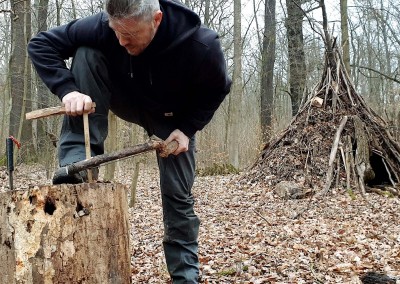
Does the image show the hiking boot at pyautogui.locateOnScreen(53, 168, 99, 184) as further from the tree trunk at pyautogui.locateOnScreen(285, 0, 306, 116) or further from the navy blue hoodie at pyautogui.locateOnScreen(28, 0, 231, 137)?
the tree trunk at pyautogui.locateOnScreen(285, 0, 306, 116)

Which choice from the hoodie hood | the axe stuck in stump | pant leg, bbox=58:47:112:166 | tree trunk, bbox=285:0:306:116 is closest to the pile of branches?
tree trunk, bbox=285:0:306:116

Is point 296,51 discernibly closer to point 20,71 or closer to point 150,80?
point 20,71

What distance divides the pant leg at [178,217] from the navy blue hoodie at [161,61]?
229 millimetres

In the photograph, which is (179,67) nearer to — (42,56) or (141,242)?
(42,56)

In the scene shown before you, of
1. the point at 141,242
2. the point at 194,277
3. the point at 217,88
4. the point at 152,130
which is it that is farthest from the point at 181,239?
the point at 141,242

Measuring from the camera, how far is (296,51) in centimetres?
1487

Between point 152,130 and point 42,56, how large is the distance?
843 mm

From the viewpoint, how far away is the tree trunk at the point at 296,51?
14.1 metres

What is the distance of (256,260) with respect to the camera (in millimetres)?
4098

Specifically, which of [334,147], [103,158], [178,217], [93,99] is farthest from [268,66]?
[103,158]

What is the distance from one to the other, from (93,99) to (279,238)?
3216 millimetres

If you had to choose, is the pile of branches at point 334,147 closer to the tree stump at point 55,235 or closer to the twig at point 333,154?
the twig at point 333,154

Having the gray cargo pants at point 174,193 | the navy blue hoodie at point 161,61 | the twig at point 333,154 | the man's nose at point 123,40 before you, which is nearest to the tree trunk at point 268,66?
the twig at point 333,154

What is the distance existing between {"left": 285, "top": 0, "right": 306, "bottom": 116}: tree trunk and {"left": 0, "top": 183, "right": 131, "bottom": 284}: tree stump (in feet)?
40.9
